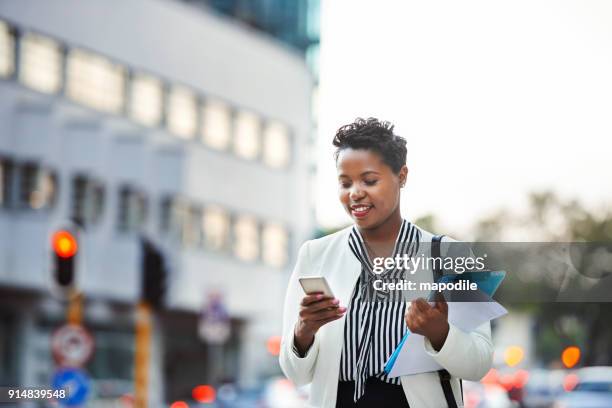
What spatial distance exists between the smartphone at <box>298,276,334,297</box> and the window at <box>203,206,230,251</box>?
1396 inches

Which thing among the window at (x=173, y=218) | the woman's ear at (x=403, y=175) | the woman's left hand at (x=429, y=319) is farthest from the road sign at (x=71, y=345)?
the window at (x=173, y=218)

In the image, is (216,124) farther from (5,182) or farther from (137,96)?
(5,182)

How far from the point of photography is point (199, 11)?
3909cm

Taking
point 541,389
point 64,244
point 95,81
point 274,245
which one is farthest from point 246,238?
point 64,244

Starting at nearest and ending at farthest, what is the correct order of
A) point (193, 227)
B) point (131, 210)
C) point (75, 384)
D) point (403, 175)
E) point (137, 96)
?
point (403, 175), point (75, 384), point (131, 210), point (137, 96), point (193, 227)

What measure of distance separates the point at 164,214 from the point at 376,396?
33630 mm

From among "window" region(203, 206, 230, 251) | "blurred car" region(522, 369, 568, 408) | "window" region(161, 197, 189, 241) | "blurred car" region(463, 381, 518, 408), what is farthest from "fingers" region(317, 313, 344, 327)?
"window" region(203, 206, 230, 251)

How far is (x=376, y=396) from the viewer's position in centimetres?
390

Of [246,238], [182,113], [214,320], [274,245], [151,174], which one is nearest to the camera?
[214,320]

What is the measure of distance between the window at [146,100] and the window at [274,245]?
6.77 meters

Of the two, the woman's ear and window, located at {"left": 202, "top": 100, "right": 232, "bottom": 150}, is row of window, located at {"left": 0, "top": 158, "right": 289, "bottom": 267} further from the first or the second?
the woman's ear

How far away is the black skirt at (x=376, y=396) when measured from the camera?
389cm

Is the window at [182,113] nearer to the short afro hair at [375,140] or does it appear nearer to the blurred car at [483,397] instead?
the blurred car at [483,397]

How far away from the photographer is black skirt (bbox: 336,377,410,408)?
3889 mm
